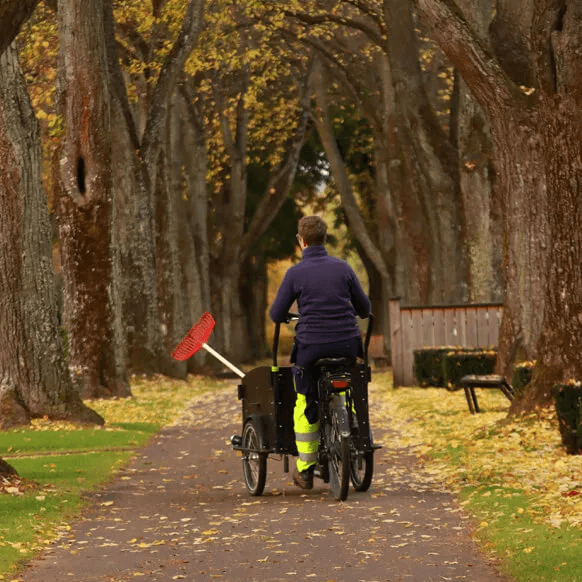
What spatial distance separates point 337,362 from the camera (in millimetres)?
10672

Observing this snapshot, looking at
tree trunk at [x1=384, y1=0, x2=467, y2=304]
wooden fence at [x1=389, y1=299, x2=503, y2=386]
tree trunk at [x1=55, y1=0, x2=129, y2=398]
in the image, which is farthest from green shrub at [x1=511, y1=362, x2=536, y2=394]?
tree trunk at [x1=384, y1=0, x2=467, y2=304]

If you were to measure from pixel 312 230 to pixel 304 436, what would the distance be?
Result: 153cm

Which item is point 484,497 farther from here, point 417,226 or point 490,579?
point 417,226

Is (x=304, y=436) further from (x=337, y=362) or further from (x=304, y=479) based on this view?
(x=337, y=362)

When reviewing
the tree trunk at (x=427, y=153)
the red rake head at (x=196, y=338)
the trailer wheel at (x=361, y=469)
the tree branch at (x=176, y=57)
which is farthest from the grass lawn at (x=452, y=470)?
the tree branch at (x=176, y=57)

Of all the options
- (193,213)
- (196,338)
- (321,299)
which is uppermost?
(193,213)

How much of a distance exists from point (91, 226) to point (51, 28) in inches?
322

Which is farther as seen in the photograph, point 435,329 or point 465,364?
point 435,329

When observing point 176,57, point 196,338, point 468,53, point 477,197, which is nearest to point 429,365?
point 477,197

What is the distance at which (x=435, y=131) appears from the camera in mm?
27359

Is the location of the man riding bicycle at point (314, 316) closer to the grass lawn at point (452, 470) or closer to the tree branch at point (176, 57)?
the grass lawn at point (452, 470)

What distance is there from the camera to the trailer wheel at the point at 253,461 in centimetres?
1130

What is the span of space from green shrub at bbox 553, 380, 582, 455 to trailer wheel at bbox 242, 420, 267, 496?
120 inches

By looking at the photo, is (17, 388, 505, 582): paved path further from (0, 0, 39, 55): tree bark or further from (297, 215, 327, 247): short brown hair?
(0, 0, 39, 55): tree bark
